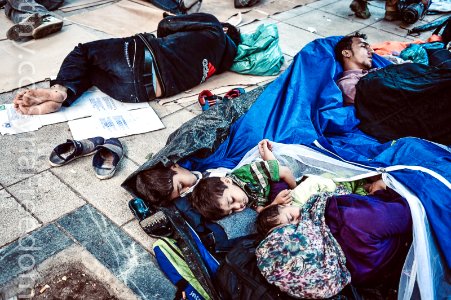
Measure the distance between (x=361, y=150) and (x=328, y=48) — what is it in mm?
996

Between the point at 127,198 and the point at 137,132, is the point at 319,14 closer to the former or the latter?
the point at 137,132

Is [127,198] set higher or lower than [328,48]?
lower

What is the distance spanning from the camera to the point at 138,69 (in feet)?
12.1

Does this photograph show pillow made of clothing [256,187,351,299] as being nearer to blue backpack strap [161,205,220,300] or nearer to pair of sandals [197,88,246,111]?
blue backpack strap [161,205,220,300]

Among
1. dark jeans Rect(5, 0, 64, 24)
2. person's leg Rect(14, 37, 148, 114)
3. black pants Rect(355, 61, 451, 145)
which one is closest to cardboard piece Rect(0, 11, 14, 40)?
dark jeans Rect(5, 0, 64, 24)

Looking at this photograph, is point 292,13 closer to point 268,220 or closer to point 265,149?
point 265,149

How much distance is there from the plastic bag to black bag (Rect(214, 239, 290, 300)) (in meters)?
2.36

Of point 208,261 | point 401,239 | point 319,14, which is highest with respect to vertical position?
point 401,239

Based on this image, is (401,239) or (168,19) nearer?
(401,239)

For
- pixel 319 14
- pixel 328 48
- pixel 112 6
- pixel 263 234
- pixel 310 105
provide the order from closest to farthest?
pixel 263 234, pixel 310 105, pixel 328 48, pixel 112 6, pixel 319 14

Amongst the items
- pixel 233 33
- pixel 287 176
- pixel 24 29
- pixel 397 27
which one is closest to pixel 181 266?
pixel 287 176

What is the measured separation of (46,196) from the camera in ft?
9.38

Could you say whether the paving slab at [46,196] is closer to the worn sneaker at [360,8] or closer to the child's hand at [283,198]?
the child's hand at [283,198]

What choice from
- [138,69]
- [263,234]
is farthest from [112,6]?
[263,234]
